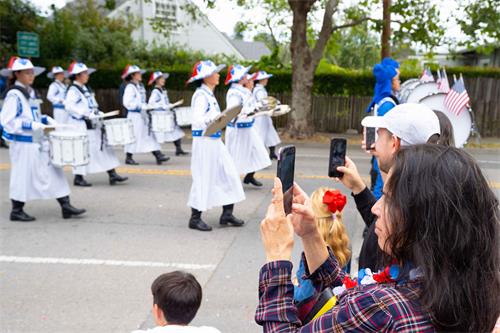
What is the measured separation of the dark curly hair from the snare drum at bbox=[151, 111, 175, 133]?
394 inches

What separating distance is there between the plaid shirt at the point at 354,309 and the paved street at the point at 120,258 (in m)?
1.47

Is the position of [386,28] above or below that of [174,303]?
above

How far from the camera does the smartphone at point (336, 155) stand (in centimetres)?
269

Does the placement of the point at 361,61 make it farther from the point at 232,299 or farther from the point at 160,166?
the point at 232,299

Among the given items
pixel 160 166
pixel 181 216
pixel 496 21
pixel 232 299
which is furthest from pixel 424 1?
pixel 232 299

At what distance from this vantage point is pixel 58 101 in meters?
11.5

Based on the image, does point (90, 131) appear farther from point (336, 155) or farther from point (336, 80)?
point (336, 80)

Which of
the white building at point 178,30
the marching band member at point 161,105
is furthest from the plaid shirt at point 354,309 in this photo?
the white building at point 178,30

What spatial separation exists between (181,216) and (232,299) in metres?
2.76

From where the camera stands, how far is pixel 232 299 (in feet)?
14.2

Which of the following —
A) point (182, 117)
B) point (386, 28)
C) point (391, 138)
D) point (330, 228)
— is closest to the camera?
point (391, 138)

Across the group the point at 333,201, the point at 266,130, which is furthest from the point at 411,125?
the point at 266,130

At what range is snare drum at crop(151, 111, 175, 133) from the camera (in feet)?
36.4

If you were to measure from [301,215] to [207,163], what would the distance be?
175 inches
